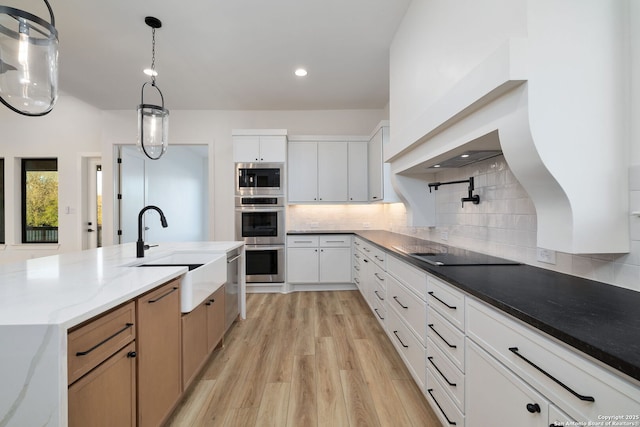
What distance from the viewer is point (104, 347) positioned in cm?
100

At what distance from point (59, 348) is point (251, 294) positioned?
3.35 meters

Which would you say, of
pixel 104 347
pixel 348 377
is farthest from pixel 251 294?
pixel 104 347

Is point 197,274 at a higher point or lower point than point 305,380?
higher

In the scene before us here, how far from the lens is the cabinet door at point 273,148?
401 centimetres

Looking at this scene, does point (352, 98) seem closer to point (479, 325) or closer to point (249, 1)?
point (249, 1)

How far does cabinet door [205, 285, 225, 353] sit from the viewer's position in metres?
2.04

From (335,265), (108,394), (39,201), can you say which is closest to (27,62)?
(108,394)

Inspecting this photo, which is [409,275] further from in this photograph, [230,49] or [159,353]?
[230,49]

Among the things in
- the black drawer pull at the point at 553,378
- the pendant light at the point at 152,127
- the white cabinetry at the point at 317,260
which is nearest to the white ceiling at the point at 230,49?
the pendant light at the point at 152,127

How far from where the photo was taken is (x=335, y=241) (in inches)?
160

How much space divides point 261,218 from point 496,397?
349 cm

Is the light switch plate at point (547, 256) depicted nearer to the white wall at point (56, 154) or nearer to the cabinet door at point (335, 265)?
the cabinet door at point (335, 265)

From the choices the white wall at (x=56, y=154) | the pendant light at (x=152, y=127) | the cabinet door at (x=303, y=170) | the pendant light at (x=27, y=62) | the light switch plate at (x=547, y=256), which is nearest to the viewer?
the pendant light at (x=27, y=62)

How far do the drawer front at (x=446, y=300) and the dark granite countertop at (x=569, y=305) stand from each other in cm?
6
